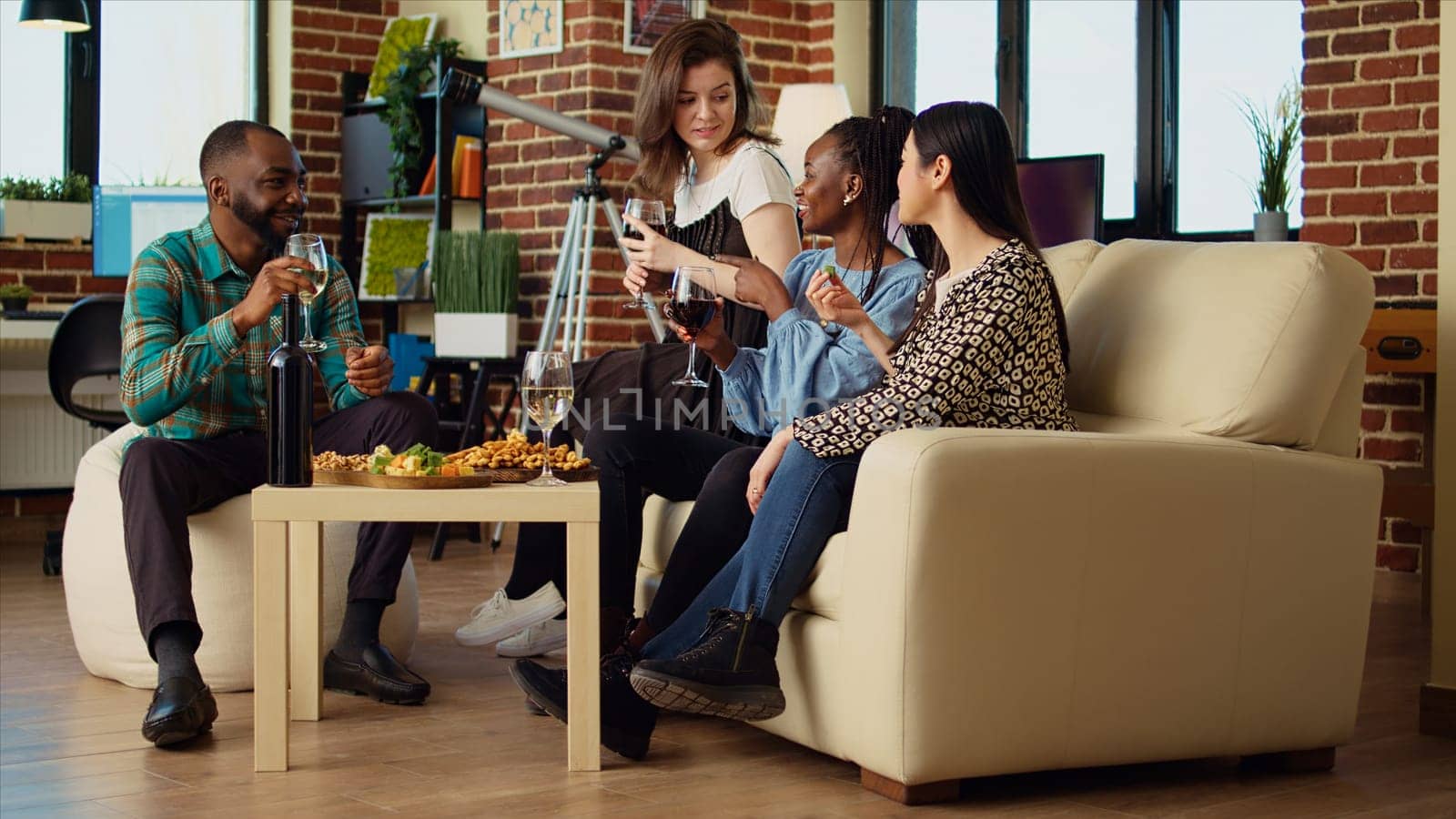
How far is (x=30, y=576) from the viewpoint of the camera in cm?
496

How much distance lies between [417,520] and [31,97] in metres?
4.47

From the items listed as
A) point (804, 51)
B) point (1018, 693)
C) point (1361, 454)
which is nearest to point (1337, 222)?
point (1361, 454)

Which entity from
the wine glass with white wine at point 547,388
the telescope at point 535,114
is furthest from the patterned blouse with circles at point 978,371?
Result: the telescope at point 535,114

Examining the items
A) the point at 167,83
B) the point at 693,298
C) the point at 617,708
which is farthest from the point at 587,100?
the point at 617,708

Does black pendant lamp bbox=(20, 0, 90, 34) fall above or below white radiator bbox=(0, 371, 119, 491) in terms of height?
above

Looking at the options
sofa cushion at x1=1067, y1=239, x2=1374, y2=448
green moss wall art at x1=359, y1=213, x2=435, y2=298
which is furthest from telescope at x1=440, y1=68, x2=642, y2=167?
sofa cushion at x1=1067, y1=239, x2=1374, y2=448

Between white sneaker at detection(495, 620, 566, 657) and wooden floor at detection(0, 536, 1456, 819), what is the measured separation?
0.28 m

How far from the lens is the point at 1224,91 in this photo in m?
5.14

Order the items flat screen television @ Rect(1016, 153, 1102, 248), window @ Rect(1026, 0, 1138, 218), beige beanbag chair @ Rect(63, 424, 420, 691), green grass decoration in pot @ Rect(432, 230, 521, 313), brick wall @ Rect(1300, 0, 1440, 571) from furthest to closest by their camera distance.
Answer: green grass decoration in pot @ Rect(432, 230, 521, 313), window @ Rect(1026, 0, 1138, 218), flat screen television @ Rect(1016, 153, 1102, 248), brick wall @ Rect(1300, 0, 1440, 571), beige beanbag chair @ Rect(63, 424, 420, 691)

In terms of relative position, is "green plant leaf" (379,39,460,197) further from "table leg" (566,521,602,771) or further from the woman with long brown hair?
"table leg" (566,521,602,771)

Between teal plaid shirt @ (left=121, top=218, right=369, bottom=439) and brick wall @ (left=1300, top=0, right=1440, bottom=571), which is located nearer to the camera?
A: teal plaid shirt @ (left=121, top=218, right=369, bottom=439)

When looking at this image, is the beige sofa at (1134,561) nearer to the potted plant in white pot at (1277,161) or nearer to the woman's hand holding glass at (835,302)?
the woman's hand holding glass at (835,302)

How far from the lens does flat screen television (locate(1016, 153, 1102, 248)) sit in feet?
15.4

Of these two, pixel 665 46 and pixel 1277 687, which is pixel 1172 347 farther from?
pixel 665 46
